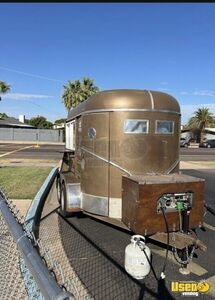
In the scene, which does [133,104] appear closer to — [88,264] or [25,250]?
[88,264]

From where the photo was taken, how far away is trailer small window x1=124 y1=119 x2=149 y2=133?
6.03m

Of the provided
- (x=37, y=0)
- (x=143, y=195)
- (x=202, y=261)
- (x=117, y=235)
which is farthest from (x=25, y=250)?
(x=37, y=0)

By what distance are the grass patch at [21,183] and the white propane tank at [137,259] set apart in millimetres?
5471

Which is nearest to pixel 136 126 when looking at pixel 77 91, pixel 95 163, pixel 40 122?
pixel 95 163

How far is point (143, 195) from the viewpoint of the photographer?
16.4ft

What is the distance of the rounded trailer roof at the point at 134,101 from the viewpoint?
6.02 meters

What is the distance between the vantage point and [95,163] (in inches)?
253

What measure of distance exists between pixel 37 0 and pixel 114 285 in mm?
6748

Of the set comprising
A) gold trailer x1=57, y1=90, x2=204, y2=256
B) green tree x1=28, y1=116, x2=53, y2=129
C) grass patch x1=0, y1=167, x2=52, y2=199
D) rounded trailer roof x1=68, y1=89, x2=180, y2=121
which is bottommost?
grass patch x1=0, y1=167, x2=52, y2=199

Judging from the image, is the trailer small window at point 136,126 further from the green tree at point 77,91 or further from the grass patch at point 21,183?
the green tree at point 77,91

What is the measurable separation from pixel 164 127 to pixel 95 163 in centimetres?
144

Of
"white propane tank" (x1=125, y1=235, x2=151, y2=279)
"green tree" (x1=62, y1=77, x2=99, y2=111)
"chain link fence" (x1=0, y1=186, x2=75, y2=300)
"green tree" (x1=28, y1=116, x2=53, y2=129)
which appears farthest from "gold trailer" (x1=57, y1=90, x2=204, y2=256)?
"green tree" (x1=28, y1=116, x2=53, y2=129)

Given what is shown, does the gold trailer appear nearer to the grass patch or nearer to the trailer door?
the trailer door

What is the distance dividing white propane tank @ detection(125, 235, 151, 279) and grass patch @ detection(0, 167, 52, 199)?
5471mm
